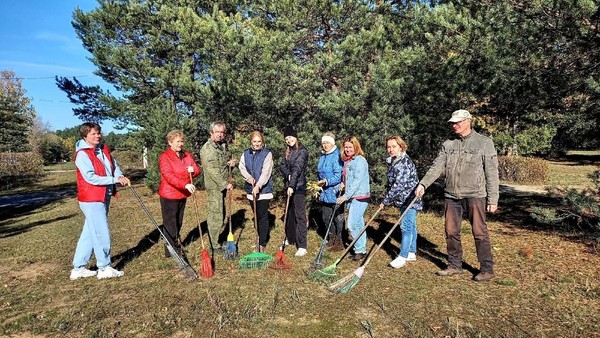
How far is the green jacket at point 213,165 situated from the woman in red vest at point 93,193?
1.03m

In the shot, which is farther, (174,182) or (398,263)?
(174,182)

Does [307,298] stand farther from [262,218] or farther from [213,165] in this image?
[213,165]

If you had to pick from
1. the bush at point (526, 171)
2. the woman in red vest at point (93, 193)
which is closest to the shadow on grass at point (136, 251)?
the woman in red vest at point (93, 193)

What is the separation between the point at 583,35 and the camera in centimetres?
477

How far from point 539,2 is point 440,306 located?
3.89 metres

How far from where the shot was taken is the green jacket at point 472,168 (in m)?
4.24

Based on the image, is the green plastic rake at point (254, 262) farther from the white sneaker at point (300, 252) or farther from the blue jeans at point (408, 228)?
the blue jeans at point (408, 228)

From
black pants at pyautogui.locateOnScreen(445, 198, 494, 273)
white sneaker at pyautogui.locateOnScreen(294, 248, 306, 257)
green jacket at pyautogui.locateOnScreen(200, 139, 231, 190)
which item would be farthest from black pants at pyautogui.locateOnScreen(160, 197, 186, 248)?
black pants at pyautogui.locateOnScreen(445, 198, 494, 273)

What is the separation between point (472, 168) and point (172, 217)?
3738mm

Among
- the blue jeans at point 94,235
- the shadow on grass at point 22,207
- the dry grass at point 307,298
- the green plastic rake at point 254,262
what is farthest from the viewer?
the shadow on grass at point 22,207

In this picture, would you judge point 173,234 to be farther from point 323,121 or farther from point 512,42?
point 512,42

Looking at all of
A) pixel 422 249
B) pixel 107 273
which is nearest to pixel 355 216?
pixel 422 249

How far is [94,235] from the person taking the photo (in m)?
4.51

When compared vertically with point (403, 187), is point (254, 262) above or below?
below
